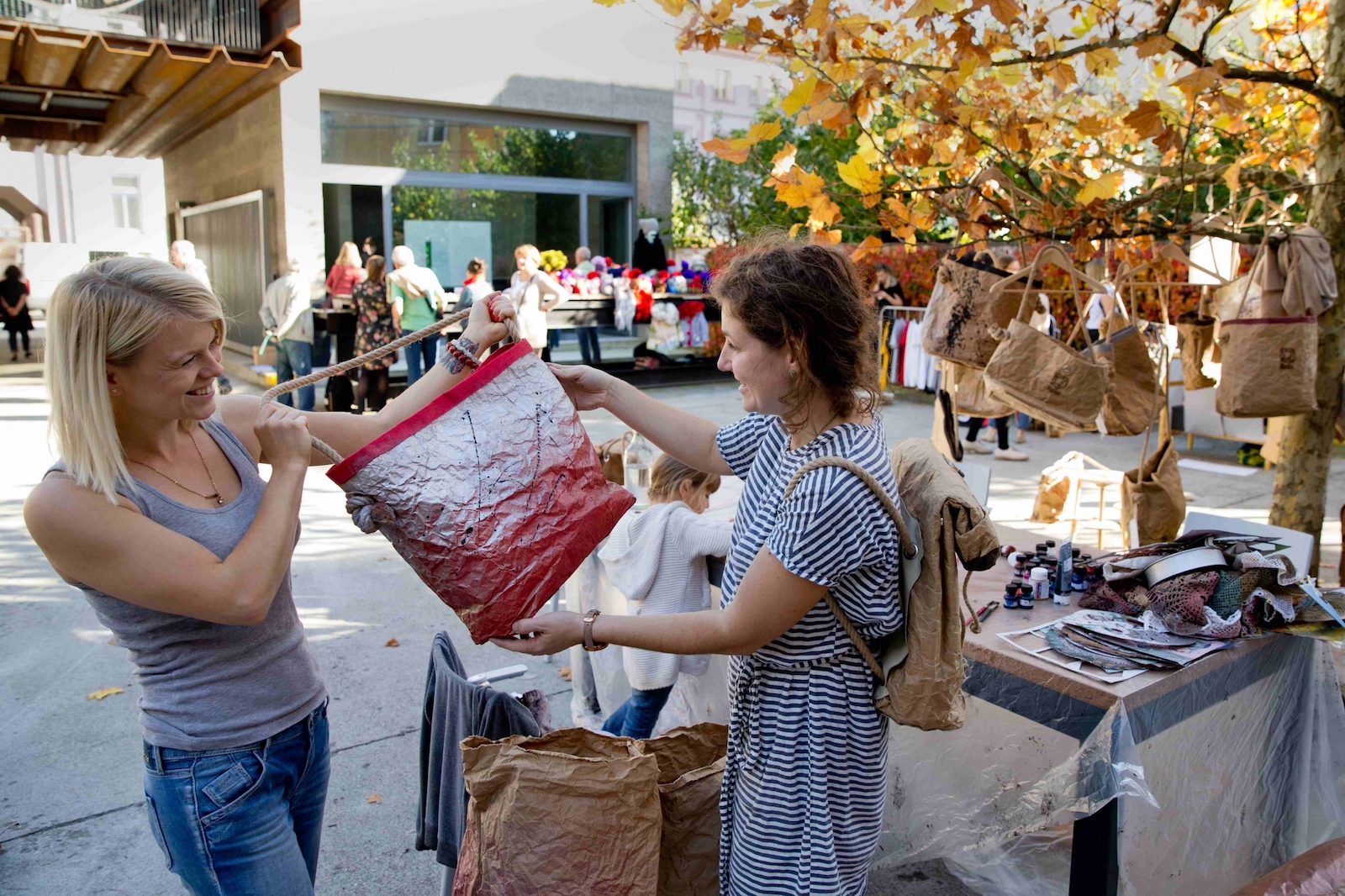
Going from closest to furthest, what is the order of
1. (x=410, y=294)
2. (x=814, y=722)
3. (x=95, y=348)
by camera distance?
(x=95, y=348) < (x=814, y=722) < (x=410, y=294)

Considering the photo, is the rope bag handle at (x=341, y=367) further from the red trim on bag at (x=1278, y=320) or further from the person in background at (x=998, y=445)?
the person in background at (x=998, y=445)

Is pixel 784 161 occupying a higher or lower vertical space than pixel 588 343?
higher

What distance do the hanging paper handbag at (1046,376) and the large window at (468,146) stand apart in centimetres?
1523

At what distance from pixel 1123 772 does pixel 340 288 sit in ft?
33.7

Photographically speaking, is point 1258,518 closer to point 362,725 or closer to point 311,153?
point 362,725

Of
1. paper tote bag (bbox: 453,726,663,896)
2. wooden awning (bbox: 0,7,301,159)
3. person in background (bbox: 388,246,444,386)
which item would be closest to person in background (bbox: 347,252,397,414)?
person in background (bbox: 388,246,444,386)

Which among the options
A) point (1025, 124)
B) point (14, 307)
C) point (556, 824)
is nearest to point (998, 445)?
point (1025, 124)

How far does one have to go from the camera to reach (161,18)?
1116 cm

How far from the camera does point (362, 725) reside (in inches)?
149

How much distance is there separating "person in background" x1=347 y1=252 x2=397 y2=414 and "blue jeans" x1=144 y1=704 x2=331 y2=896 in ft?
26.3

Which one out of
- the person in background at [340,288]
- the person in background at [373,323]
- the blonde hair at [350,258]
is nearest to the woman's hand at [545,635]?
the person in background at [373,323]

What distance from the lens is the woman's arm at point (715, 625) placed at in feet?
5.13

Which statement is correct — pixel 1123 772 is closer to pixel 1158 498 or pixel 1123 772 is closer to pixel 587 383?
pixel 587 383

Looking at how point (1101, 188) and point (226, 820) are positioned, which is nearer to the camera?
point (226, 820)
